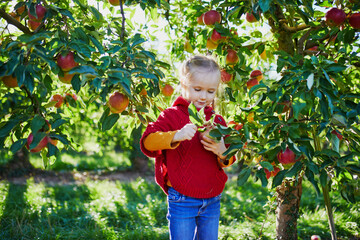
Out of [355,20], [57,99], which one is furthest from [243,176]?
[57,99]

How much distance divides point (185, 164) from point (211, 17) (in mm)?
930

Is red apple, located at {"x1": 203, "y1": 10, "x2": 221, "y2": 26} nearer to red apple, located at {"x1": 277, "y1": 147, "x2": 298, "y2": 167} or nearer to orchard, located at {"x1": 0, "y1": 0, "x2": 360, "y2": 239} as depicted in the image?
orchard, located at {"x1": 0, "y1": 0, "x2": 360, "y2": 239}

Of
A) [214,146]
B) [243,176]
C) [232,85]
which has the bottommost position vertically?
[243,176]

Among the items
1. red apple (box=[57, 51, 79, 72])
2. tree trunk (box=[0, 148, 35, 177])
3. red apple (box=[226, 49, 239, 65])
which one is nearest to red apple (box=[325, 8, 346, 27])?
red apple (box=[226, 49, 239, 65])

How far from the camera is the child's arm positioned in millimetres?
1419

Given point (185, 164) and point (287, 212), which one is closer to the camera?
point (185, 164)

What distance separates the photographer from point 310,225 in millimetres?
3139

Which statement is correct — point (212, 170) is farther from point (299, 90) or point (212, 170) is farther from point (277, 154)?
point (299, 90)

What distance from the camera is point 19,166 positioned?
646 cm

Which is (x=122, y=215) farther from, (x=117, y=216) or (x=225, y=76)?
(x=225, y=76)

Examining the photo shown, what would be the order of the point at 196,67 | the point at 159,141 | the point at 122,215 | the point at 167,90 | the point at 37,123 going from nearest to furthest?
the point at 37,123 → the point at 159,141 → the point at 196,67 → the point at 167,90 → the point at 122,215

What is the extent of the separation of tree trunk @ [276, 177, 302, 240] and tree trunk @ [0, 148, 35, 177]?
5.14 m

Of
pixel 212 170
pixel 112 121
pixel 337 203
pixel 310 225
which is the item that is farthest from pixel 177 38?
pixel 337 203

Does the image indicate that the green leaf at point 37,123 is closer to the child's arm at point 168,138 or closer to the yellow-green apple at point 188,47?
the child's arm at point 168,138
